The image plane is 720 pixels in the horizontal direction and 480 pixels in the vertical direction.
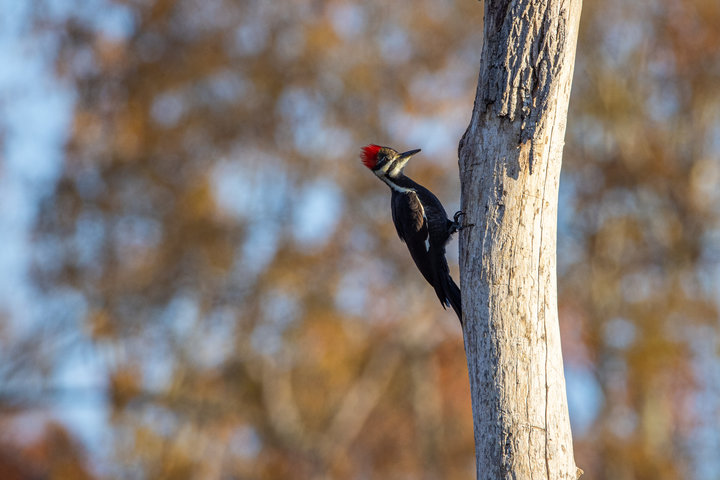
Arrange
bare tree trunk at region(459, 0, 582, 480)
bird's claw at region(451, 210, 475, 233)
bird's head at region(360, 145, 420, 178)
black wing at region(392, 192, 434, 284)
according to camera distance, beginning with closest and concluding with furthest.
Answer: bare tree trunk at region(459, 0, 582, 480) → bird's claw at region(451, 210, 475, 233) → black wing at region(392, 192, 434, 284) → bird's head at region(360, 145, 420, 178)

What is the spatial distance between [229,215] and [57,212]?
10.2 feet

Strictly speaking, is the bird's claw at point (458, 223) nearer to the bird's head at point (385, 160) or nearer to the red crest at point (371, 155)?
the bird's head at point (385, 160)

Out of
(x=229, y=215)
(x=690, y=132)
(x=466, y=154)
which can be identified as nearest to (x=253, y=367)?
(x=229, y=215)

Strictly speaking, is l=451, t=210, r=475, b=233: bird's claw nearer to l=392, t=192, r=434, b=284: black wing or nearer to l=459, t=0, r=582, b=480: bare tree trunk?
l=459, t=0, r=582, b=480: bare tree trunk

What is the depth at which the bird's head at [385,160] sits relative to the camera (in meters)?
5.96

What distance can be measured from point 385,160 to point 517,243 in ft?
8.02

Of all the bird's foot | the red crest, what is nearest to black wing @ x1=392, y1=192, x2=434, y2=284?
the bird's foot

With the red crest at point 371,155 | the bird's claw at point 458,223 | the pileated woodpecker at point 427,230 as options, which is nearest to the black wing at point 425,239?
the pileated woodpecker at point 427,230

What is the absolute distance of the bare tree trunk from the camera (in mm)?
3600

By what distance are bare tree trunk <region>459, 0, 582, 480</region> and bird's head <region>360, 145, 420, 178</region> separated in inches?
78.1

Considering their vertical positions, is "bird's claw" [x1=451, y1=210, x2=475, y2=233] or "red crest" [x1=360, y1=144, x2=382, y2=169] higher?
"red crest" [x1=360, y1=144, x2=382, y2=169]

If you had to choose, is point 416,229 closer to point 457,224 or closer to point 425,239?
point 425,239

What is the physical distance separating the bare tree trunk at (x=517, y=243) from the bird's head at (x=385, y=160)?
1.98 m

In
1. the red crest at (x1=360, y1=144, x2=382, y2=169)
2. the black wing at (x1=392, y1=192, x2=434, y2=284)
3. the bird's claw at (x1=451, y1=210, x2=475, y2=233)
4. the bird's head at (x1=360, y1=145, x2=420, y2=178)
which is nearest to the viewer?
the bird's claw at (x1=451, y1=210, x2=475, y2=233)
